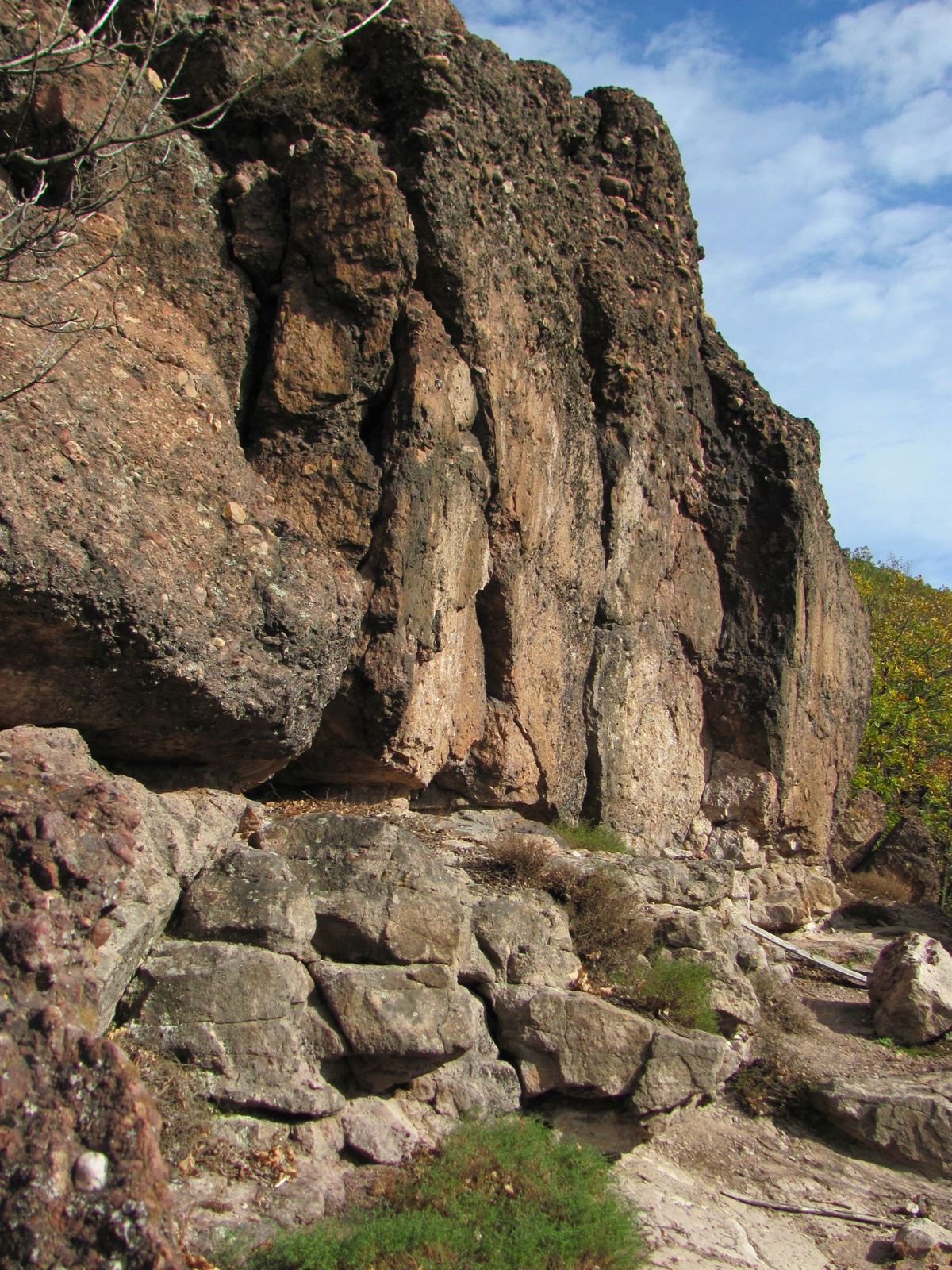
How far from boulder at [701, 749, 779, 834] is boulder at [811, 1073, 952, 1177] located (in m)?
3.66

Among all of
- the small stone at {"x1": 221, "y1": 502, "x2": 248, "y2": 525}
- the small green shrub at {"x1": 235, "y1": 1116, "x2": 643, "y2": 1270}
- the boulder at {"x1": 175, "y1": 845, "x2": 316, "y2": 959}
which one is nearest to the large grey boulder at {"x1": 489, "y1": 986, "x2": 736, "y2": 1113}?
the small green shrub at {"x1": 235, "y1": 1116, "x2": 643, "y2": 1270}

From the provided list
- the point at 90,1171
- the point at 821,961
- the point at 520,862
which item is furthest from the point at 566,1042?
the point at 821,961

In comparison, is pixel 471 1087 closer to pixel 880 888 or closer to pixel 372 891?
pixel 372 891

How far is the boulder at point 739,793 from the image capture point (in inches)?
412

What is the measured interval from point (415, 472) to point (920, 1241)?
553cm

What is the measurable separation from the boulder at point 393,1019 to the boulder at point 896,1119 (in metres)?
3.32

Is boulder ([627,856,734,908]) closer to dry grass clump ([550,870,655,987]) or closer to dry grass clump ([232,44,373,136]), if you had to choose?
dry grass clump ([550,870,655,987])

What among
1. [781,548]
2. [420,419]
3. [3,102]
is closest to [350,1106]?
[420,419]

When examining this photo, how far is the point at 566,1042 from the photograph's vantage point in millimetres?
5539

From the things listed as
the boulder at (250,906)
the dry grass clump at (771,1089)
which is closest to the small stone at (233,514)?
the boulder at (250,906)

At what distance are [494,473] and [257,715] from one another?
2.91m

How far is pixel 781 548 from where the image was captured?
35.7 feet

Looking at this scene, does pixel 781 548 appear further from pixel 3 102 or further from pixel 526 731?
pixel 3 102

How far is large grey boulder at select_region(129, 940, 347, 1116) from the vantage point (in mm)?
4312
